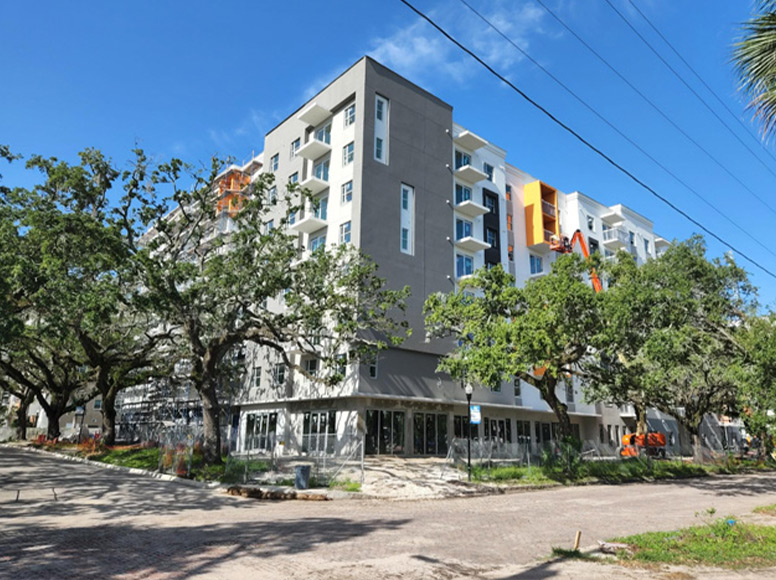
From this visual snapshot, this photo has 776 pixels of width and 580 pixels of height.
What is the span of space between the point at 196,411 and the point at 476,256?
28196 mm

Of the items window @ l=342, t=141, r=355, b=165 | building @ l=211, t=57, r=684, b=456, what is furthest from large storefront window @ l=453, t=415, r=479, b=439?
window @ l=342, t=141, r=355, b=165

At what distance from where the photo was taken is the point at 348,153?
36875 mm

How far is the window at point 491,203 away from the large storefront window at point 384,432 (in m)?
19.1

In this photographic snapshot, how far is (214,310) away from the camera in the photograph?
78.6ft

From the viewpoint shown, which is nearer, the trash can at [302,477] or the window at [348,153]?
the trash can at [302,477]

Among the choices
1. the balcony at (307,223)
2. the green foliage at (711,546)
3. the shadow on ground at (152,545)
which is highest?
the balcony at (307,223)

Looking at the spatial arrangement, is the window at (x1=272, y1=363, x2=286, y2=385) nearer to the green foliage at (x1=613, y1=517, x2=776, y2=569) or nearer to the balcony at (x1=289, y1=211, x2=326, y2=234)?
the balcony at (x1=289, y1=211, x2=326, y2=234)

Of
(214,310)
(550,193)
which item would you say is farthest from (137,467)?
(550,193)

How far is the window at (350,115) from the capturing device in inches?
1469

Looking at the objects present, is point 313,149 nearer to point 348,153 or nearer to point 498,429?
point 348,153

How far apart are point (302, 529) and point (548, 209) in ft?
139

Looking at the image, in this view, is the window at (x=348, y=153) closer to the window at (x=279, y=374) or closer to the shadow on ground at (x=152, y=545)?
the window at (x=279, y=374)

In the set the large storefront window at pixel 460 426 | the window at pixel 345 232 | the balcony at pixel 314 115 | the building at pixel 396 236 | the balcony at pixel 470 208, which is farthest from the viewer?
the balcony at pixel 470 208

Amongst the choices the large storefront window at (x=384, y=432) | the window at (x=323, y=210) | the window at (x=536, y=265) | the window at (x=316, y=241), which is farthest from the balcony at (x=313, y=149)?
the window at (x=536, y=265)
